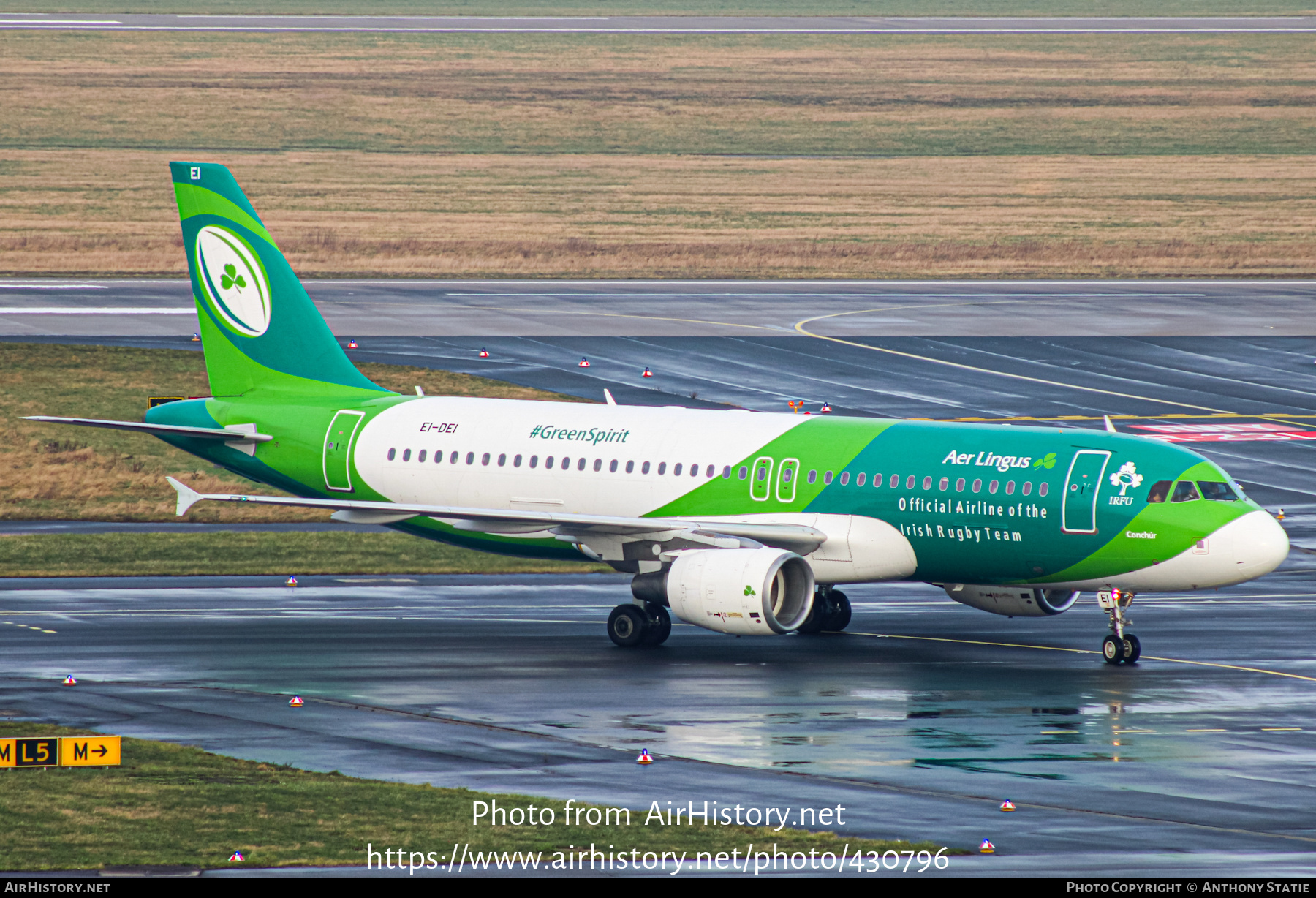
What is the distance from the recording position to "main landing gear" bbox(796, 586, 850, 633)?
4019cm

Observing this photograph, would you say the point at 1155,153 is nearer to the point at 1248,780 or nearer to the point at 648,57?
the point at 648,57

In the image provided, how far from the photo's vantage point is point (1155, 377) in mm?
72812

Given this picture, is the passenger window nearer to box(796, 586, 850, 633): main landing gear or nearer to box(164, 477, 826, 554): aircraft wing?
box(164, 477, 826, 554): aircraft wing

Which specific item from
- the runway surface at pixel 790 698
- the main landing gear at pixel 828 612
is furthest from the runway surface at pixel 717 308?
the main landing gear at pixel 828 612

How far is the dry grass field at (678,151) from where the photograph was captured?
105812 millimetres

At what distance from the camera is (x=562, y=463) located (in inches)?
1599

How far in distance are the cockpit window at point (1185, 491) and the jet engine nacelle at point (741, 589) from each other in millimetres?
6874

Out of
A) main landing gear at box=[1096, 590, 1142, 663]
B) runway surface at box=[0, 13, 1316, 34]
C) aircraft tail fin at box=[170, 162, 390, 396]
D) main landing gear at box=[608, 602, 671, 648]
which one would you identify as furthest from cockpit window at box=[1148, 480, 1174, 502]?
runway surface at box=[0, 13, 1316, 34]

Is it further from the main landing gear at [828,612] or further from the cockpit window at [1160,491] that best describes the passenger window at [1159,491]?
the main landing gear at [828,612]

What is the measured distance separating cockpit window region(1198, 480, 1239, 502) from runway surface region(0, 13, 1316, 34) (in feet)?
481

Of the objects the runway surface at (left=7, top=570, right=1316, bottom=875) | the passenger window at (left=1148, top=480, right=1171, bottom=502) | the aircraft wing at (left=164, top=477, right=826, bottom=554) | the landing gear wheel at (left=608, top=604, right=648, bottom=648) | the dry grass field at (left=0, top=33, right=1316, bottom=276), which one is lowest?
the runway surface at (left=7, top=570, right=1316, bottom=875)

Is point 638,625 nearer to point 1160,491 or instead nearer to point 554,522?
point 554,522

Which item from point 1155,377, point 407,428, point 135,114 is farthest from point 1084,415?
point 135,114

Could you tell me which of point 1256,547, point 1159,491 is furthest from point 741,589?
point 1256,547
